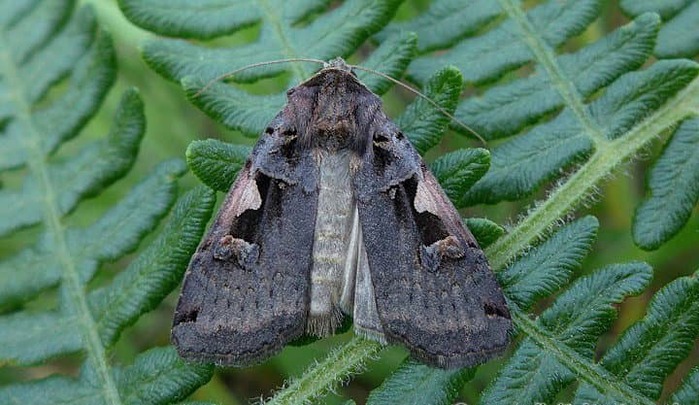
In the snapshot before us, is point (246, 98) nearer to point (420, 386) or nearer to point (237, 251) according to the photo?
point (237, 251)

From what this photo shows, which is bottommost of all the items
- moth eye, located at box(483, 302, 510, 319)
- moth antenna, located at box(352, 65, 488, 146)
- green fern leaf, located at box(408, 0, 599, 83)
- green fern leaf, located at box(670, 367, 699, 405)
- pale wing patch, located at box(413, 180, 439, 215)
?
green fern leaf, located at box(670, 367, 699, 405)

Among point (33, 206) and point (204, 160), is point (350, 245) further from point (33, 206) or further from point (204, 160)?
point (33, 206)

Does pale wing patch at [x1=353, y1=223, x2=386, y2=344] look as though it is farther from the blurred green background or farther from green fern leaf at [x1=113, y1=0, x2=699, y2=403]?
the blurred green background

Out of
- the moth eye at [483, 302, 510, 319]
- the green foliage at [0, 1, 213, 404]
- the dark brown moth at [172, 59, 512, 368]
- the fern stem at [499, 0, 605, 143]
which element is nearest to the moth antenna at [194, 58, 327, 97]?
the dark brown moth at [172, 59, 512, 368]

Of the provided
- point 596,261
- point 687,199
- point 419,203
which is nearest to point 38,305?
point 419,203

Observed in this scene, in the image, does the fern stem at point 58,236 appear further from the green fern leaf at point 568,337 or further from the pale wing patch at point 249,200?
the green fern leaf at point 568,337

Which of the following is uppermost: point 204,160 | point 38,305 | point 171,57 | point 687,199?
point 171,57

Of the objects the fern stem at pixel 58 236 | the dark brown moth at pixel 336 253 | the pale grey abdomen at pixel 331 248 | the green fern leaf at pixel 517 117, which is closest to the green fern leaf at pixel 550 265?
the green fern leaf at pixel 517 117
